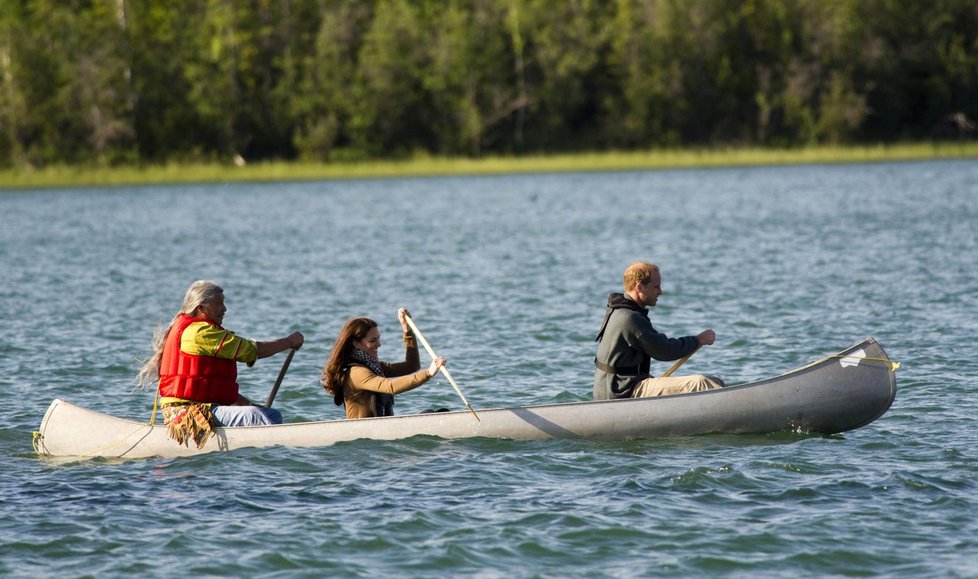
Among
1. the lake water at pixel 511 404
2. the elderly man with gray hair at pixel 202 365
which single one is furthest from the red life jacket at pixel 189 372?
the lake water at pixel 511 404

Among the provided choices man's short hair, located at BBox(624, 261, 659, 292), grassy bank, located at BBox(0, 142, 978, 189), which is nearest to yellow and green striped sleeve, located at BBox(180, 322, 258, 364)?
man's short hair, located at BBox(624, 261, 659, 292)

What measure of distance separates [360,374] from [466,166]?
5012cm

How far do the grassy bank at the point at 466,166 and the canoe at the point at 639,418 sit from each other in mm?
48636

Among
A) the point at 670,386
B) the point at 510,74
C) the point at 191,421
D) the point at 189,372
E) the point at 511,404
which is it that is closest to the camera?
the point at 189,372

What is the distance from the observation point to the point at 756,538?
759 centimetres

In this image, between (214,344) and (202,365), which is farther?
(202,365)

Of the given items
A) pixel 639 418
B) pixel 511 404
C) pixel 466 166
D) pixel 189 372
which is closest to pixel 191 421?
pixel 189 372

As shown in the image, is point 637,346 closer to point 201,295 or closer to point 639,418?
point 639,418

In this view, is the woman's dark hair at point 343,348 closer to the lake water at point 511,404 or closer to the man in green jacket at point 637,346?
the lake water at point 511,404

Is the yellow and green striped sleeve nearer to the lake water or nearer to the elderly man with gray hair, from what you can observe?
the elderly man with gray hair

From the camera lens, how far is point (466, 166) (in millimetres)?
59219

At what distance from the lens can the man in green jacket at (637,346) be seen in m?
9.49

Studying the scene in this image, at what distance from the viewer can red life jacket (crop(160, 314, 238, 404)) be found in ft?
30.9

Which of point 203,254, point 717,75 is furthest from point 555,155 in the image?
point 203,254
